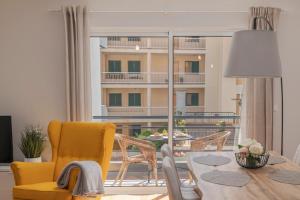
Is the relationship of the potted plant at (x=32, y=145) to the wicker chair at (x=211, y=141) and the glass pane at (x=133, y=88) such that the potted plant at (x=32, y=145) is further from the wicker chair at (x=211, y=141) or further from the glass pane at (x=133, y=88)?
the wicker chair at (x=211, y=141)

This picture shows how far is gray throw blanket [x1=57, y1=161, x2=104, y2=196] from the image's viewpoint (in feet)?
9.34

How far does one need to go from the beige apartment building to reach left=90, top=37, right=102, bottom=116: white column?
44 millimetres

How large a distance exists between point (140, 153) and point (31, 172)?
1.63 metres

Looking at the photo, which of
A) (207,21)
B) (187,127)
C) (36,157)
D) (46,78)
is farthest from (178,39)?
(36,157)

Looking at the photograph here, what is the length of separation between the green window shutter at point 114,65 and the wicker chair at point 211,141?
1.56 metres

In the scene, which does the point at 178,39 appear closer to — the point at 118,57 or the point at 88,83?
the point at 118,57

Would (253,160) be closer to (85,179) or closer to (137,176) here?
(85,179)

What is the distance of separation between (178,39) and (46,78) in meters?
1.95

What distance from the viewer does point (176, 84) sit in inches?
170

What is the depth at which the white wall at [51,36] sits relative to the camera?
13.3ft

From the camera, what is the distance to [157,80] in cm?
436

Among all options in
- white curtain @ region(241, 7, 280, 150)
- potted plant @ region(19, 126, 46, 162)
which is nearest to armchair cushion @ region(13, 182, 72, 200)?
potted plant @ region(19, 126, 46, 162)

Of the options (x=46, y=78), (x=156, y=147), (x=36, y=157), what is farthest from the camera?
(x=156, y=147)

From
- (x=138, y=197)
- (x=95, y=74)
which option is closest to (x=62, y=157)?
(x=138, y=197)
